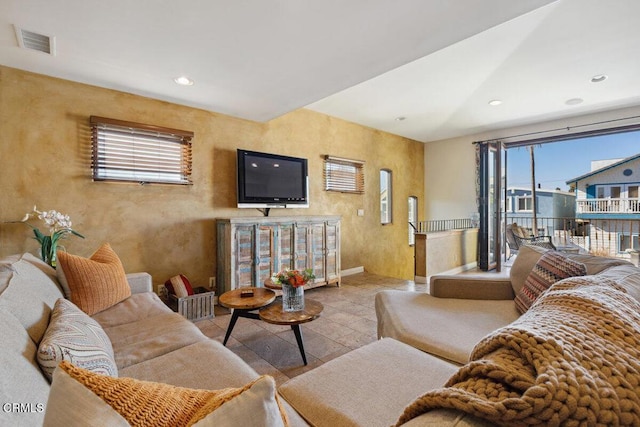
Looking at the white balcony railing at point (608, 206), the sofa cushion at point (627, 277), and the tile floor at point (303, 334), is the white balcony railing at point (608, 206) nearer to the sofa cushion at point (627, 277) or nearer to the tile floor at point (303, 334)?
the tile floor at point (303, 334)

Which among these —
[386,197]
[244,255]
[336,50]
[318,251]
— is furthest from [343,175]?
[336,50]

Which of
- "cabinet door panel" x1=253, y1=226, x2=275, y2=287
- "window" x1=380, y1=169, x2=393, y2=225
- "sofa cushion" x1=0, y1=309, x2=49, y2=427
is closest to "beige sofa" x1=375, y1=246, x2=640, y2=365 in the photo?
"sofa cushion" x1=0, y1=309, x2=49, y2=427

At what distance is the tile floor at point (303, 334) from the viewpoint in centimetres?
217

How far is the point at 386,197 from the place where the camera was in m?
5.93

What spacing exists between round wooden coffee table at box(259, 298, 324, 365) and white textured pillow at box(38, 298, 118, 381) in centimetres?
107

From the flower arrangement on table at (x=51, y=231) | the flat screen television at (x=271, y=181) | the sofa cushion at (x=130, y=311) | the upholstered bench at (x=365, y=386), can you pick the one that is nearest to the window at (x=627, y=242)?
the flat screen television at (x=271, y=181)

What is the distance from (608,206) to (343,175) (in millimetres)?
5792

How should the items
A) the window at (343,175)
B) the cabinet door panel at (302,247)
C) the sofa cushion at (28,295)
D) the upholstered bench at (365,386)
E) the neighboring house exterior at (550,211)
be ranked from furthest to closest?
1. the neighboring house exterior at (550,211)
2. the window at (343,175)
3. the cabinet door panel at (302,247)
4. the sofa cushion at (28,295)
5. the upholstered bench at (365,386)

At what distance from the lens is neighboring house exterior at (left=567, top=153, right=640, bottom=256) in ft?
18.6

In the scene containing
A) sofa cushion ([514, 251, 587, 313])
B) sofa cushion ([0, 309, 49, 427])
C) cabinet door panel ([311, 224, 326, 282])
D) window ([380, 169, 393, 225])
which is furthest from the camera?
window ([380, 169, 393, 225])

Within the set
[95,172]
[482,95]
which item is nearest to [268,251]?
[95,172]

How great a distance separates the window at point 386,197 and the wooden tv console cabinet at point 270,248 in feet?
6.46

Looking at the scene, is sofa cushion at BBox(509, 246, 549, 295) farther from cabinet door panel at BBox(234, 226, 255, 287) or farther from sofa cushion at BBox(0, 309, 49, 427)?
cabinet door panel at BBox(234, 226, 255, 287)

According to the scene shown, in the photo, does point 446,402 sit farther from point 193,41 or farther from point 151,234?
point 151,234
